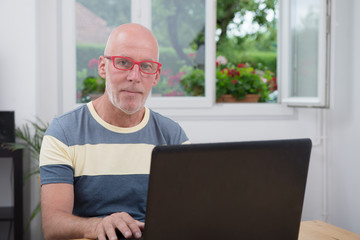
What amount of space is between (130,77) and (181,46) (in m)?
2.00

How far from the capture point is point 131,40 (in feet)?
4.56

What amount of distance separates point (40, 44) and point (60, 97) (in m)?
0.40

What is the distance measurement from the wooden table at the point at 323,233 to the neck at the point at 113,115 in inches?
26.2

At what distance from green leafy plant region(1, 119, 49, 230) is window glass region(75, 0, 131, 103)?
468 mm

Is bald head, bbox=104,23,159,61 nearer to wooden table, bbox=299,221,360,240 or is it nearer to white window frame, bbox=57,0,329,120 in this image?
wooden table, bbox=299,221,360,240

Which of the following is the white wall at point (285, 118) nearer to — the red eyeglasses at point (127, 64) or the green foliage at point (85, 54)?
the green foliage at point (85, 54)

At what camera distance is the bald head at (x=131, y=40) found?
1.39 meters

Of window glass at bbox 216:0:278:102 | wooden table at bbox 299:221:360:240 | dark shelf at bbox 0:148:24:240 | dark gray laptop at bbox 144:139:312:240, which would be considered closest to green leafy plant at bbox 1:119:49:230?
dark shelf at bbox 0:148:24:240

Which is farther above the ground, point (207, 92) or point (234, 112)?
point (207, 92)

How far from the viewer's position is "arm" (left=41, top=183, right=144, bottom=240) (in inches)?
37.1

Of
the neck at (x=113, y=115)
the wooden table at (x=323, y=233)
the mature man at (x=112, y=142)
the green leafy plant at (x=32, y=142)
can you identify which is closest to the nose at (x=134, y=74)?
the mature man at (x=112, y=142)

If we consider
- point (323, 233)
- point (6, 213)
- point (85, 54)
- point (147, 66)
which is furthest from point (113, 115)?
point (85, 54)

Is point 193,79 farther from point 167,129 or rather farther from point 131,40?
point 131,40

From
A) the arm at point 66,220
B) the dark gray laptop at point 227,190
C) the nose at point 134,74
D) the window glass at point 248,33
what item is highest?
the window glass at point 248,33
